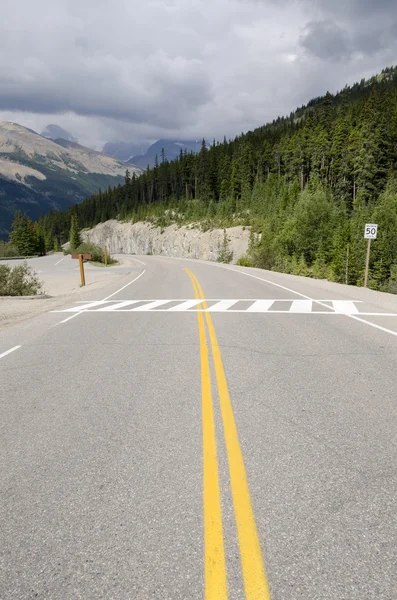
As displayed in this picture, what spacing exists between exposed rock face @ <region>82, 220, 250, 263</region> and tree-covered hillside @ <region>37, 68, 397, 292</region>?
3221 millimetres

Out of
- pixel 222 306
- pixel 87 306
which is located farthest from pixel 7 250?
pixel 222 306

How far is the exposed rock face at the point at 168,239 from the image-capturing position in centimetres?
6556

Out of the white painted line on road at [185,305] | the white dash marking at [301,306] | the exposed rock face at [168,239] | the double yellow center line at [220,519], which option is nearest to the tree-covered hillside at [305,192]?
the exposed rock face at [168,239]

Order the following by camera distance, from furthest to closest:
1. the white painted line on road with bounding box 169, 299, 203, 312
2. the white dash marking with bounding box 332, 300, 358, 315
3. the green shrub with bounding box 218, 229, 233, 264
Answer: the green shrub with bounding box 218, 229, 233, 264
the white painted line on road with bounding box 169, 299, 203, 312
the white dash marking with bounding box 332, 300, 358, 315

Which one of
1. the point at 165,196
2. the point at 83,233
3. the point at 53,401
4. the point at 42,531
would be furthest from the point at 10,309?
the point at 83,233

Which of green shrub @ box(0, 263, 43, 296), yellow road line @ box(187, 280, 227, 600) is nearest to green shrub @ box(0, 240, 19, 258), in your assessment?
green shrub @ box(0, 263, 43, 296)

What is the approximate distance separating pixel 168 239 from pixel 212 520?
8692 cm

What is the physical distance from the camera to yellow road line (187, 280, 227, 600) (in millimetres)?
1938

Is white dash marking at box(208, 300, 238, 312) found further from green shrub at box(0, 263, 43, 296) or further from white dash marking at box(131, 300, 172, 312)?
green shrub at box(0, 263, 43, 296)

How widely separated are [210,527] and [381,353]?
5.05 m

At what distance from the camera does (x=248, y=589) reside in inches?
75.0

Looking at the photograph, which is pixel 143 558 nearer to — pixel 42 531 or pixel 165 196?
pixel 42 531

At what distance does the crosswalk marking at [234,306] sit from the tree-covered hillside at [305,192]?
18.8 meters

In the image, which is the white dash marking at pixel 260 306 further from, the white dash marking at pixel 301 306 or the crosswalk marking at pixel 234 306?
the white dash marking at pixel 301 306
